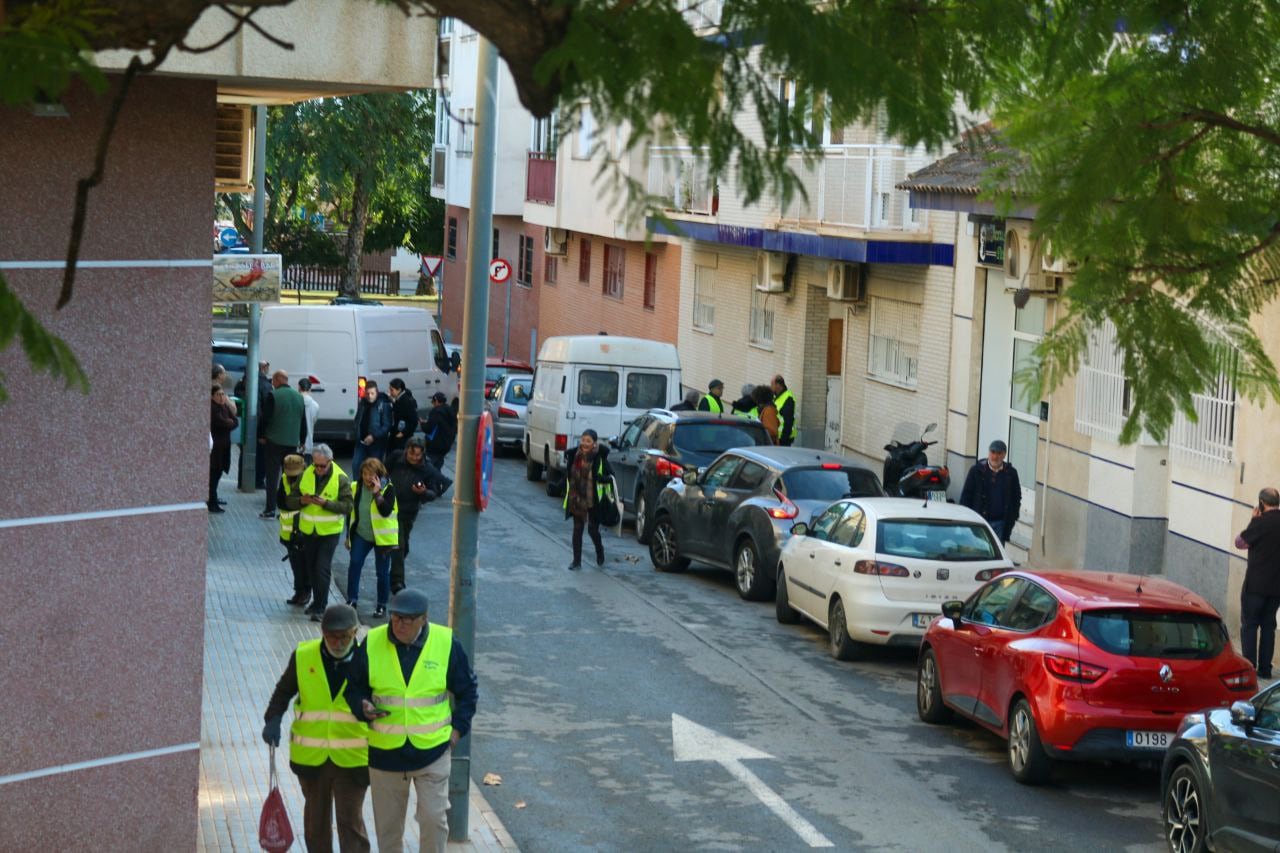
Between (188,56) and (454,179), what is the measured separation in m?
44.1

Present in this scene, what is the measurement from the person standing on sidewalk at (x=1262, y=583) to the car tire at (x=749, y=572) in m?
5.04

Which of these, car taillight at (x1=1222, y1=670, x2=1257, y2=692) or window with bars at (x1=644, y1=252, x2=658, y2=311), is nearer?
car taillight at (x1=1222, y1=670, x2=1257, y2=692)

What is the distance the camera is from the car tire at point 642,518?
902 inches

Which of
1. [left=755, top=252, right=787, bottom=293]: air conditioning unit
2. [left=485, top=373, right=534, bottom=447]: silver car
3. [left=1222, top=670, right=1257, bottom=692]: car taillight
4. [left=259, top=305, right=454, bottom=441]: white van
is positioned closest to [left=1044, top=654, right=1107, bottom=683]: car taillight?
[left=1222, top=670, right=1257, bottom=692]: car taillight

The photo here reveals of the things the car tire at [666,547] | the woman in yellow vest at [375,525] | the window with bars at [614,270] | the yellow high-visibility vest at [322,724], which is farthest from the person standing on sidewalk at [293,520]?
the window with bars at [614,270]

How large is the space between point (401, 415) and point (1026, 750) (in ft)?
44.4

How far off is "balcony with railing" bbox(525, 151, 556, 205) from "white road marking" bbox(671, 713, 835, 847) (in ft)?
94.8

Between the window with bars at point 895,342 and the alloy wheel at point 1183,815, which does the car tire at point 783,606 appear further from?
the window with bars at point 895,342

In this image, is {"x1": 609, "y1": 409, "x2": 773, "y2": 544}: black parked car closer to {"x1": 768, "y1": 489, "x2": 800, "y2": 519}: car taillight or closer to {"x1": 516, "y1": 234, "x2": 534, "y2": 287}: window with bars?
{"x1": 768, "y1": 489, "x2": 800, "y2": 519}: car taillight

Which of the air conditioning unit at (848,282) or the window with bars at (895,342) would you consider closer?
the window with bars at (895,342)

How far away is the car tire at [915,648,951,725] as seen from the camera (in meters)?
14.0

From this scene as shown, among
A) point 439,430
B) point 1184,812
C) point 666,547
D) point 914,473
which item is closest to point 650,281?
point 439,430

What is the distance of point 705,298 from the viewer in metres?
36.0

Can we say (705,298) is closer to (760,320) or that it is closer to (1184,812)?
(760,320)
